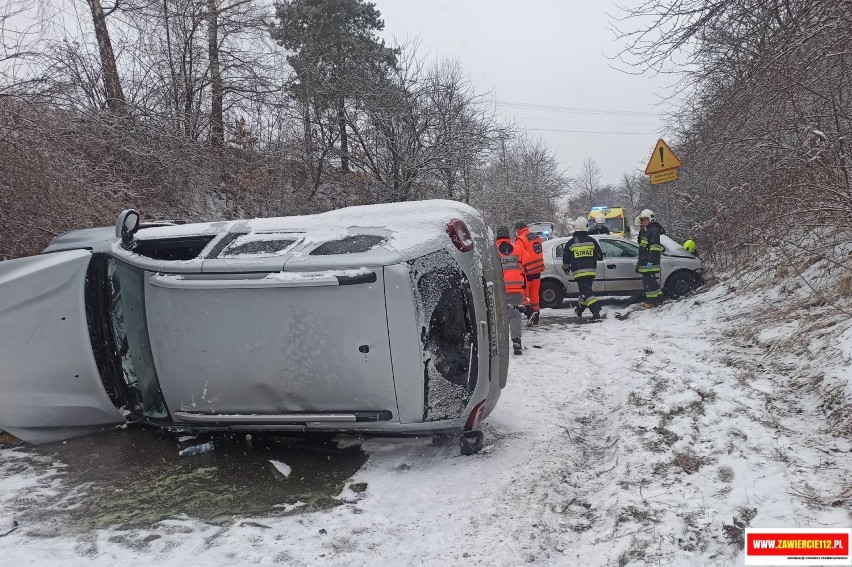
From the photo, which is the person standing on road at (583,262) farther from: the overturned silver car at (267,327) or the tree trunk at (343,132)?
the tree trunk at (343,132)

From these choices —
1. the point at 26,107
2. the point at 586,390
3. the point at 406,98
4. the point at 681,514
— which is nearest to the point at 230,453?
the point at 681,514

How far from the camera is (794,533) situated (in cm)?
239

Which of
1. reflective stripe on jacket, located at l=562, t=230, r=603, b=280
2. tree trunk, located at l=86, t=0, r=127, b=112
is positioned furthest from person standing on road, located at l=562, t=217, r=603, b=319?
tree trunk, located at l=86, t=0, r=127, b=112

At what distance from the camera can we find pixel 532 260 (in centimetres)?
847

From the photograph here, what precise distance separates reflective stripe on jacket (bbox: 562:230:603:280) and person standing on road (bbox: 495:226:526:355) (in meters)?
1.82

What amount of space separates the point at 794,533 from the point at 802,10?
5.13 meters

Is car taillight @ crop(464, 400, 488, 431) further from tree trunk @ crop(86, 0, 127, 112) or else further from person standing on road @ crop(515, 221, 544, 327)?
tree trunk @ crop(86, 0, 127, 112)

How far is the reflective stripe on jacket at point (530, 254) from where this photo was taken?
27.7 feet

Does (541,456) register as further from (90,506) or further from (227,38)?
(227,38)

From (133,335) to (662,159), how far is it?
9.60 meters

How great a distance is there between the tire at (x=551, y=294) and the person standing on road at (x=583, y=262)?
150cm
